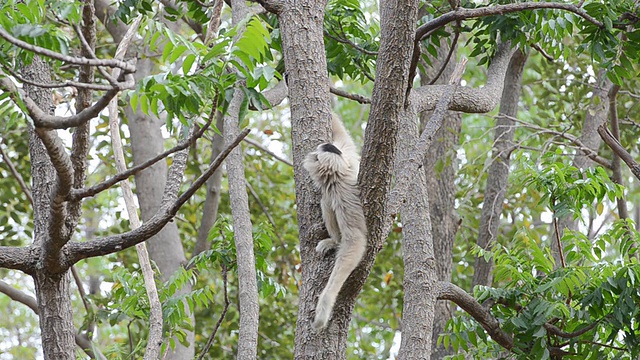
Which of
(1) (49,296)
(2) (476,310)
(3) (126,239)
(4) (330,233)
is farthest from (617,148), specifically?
(1) (49,296)

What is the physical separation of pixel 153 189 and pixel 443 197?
3001 mm

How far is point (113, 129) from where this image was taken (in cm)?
415

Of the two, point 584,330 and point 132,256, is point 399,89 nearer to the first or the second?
point 584,330

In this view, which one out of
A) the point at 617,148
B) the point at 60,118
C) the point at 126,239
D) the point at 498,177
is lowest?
the point at 126,239

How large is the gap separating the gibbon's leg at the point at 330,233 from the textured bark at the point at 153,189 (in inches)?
138

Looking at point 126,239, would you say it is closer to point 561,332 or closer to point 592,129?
point 561,332

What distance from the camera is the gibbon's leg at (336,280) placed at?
2.98 metres

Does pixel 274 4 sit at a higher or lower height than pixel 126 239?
higher

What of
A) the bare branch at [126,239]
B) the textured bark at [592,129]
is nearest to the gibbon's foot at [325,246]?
the bare branch at [126,239]

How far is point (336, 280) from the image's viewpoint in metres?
3.15

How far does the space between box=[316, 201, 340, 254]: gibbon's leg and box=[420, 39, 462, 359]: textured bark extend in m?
2.76

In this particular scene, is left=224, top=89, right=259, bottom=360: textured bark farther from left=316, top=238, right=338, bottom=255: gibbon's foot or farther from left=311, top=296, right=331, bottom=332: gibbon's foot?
left=311, top=296, right=331, bottom=332: gibbon's foot

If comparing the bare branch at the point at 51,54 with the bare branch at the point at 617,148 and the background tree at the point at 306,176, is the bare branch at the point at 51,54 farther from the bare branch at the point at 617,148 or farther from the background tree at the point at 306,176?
the bare branch at the point at 617,148

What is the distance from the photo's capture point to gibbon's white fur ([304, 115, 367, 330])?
10.1 ft
